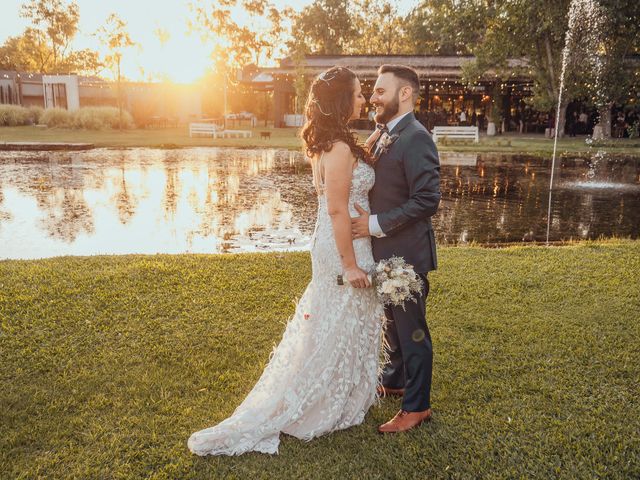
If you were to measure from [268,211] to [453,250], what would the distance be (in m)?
4.19

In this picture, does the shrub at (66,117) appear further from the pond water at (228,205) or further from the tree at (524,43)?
the tree at (524,43)

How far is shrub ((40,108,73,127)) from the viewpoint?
33.8 metres

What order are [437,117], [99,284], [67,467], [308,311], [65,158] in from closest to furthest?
[67,467]
[308,311]
[99,284]
[65,158]
[437,117]

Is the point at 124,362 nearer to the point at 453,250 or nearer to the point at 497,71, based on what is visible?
the point at 453,250

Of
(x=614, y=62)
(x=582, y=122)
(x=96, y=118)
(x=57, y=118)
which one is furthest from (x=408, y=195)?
(x=582, y=122)

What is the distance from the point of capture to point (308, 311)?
3.53 metres

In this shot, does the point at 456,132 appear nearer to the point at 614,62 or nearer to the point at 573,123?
the point at 614,62

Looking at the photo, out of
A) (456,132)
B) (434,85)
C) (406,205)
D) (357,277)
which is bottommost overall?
(357,277)

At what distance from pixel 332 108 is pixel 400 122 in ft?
1.42

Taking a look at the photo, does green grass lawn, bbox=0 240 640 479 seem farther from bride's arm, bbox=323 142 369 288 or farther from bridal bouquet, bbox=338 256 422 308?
bride's arm, bbox=323 142 369 288

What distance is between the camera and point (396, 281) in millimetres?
3150

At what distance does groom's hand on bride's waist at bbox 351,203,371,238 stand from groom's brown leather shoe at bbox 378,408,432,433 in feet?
3.90

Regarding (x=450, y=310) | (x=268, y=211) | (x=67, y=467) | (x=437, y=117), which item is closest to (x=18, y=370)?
(x=67, y=467)

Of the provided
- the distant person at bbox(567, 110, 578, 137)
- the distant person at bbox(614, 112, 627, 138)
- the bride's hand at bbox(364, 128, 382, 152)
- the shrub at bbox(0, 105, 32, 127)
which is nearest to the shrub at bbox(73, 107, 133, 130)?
the shrub at bbox(0, 105, 32, 127)
